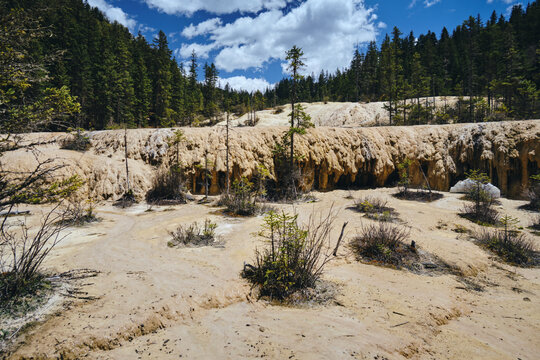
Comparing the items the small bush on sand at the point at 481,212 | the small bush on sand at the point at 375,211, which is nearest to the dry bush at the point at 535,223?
the small bush on sand at the point at 481,212

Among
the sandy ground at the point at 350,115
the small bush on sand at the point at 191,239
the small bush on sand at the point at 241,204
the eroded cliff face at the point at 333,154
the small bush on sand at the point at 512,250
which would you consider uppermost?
the sandy ground at the point at 350,115

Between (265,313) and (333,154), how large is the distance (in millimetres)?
17380

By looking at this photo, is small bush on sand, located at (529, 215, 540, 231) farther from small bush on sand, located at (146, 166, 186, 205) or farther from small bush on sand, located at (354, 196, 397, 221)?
small bush on sand, located at (146, 166, 186, 205)

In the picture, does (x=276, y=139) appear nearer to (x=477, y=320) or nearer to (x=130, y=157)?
(x=130, y=157)

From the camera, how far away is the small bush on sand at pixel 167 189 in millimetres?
15609

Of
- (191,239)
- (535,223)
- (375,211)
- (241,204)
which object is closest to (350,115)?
(375,211)

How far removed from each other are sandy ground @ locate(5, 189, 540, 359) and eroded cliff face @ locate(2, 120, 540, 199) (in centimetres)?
980

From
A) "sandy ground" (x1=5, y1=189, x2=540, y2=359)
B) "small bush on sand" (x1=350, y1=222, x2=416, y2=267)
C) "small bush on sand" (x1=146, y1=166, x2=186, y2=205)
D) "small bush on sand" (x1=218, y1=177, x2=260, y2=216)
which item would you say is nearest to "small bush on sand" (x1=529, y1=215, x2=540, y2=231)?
"sandy ground" (x1=5, y1=189, x2=540, y2=359)

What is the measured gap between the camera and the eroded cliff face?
16516mm

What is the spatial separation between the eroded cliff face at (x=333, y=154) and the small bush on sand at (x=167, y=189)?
932 mm

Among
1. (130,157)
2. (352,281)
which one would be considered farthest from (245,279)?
(130,157)

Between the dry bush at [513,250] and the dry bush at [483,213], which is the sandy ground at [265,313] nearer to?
the dry bush at [513,250]

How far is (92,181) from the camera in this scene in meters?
15.6

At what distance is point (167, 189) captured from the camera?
15.8m
